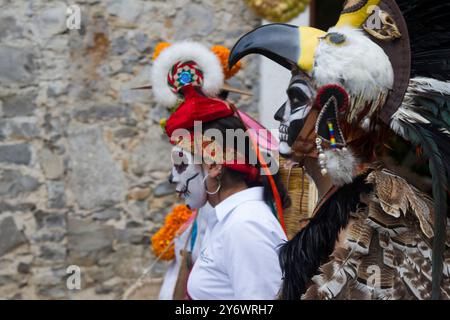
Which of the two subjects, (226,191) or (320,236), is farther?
(226,191)

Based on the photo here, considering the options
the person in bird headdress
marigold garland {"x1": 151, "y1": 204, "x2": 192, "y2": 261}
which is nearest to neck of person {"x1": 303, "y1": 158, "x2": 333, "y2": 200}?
the person in bird headdress

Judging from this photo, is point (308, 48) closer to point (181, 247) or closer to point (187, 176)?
point (187, 176)

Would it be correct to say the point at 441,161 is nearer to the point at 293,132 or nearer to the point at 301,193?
the point at 293,132

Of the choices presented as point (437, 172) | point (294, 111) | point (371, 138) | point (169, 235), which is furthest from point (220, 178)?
point (437, 172)

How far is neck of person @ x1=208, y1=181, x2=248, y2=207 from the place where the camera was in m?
2.64

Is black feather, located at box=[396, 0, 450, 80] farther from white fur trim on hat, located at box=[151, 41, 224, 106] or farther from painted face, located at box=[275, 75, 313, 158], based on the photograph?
white fur trim on hat, located at box=[151, 41, 224, 106]

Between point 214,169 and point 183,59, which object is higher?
point 183,59

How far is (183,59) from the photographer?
2.84 meters

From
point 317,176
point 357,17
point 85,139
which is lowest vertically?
point 85,139

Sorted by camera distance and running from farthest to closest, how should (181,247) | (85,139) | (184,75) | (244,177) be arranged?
(85,139) → (181,247) → (184,75) → (244,177)

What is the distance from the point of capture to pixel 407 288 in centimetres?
186

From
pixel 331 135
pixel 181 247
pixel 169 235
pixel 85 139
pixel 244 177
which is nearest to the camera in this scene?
pixel 331 135

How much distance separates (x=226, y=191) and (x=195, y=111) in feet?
1.17

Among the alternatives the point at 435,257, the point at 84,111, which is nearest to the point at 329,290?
the point at 435,257
